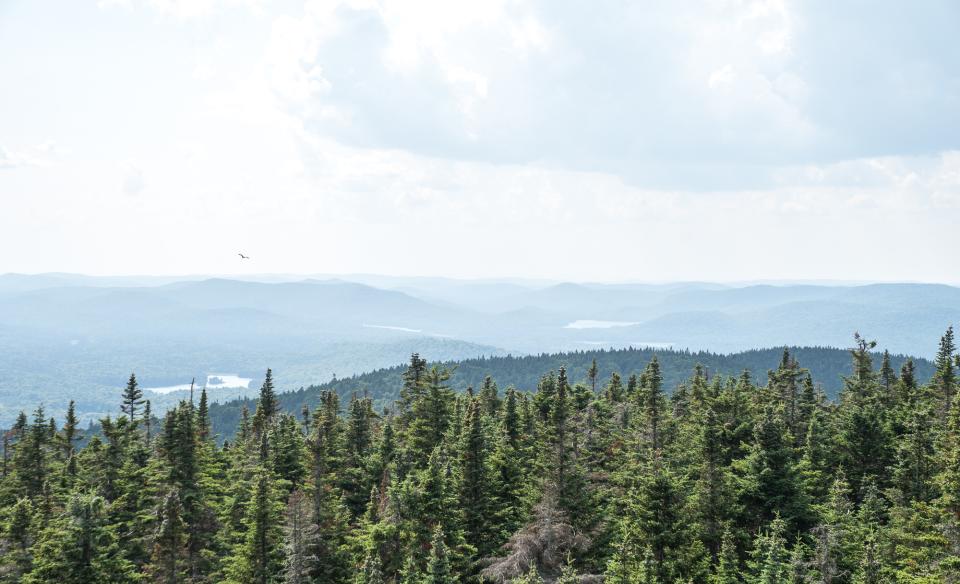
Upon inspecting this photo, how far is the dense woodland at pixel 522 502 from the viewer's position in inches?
1444

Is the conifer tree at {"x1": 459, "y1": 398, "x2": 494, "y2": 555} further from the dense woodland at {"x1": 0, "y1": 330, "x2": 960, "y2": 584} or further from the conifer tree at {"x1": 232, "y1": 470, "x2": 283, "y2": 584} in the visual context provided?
the conifer tree at {"x1": 232, "y1": 470, "x2": 283, "y2": 584}

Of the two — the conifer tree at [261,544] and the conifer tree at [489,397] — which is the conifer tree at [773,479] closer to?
the conifer tree at [261,544]

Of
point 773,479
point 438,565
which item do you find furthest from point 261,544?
point 773,479

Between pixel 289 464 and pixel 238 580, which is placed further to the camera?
pixel 289 464

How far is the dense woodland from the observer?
36688mm

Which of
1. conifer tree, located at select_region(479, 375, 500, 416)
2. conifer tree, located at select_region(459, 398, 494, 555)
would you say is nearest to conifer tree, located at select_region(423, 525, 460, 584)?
conifer tree, located at select_region(459, 398, 494, 555)

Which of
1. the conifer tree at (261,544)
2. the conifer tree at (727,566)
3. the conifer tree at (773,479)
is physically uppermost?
the conifer tree at (773,479)

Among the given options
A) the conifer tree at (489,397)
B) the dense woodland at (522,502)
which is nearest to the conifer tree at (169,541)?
the dense woodland at (522,502)

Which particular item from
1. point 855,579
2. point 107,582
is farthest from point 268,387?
point 855,579

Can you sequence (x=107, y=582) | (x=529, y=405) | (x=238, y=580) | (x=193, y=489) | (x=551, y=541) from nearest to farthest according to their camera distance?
(x=551, y=541), (x=107, y=582), (x=238, y=580), (x=193, y=489), (x=529, y=405)

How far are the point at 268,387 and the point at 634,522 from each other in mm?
51055

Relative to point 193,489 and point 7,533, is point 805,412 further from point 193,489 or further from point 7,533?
point 7,533

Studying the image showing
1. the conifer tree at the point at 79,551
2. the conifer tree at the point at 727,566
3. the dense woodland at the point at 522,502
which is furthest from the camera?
the conifer tree at the point at 79,551

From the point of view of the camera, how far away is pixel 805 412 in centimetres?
6888
